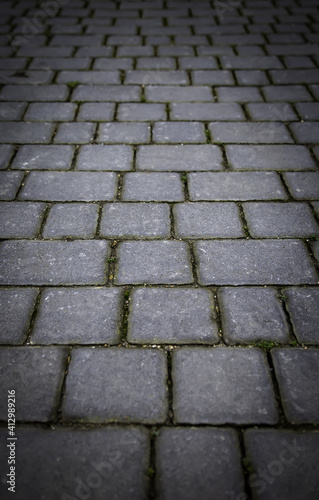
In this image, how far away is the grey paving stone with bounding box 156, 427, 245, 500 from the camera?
122 cm

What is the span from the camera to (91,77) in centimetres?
347

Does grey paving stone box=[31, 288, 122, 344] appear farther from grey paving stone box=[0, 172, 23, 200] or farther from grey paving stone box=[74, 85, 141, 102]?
grey paving stone box=[74, 85, 141, 102]

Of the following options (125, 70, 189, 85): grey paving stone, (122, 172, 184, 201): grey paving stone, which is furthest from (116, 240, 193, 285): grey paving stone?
(125, 70, 189, 85): grey paving stone

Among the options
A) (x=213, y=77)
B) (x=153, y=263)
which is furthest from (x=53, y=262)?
(x=213, y=77)

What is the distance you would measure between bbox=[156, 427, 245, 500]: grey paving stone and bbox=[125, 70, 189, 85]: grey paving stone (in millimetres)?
2998

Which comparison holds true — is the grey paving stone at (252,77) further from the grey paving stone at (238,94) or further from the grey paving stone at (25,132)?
the grey paving stone at (25,132)

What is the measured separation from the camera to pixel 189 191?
2.34 m

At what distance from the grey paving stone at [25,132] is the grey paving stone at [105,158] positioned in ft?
1.18

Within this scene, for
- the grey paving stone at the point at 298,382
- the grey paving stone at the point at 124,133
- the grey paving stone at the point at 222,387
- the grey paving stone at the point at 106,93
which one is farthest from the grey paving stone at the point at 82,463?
the grey paving stone at the point at 106,93

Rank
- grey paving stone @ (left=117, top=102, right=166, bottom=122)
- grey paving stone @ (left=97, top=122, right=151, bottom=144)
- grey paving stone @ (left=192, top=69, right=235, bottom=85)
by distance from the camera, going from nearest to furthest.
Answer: grey paving stone @ (left=97, top=122, right=151, bottom=144)
grey paving stone @ (left=117, top=102, right=166, bottom=122)
grey paving stone @ (left=192, top=69, right=235, bottom=85)

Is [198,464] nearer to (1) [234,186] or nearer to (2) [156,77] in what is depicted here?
(1) [234,186]

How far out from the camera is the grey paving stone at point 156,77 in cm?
339

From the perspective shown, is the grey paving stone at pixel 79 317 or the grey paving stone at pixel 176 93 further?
the grey paving stone at pixel 176 93

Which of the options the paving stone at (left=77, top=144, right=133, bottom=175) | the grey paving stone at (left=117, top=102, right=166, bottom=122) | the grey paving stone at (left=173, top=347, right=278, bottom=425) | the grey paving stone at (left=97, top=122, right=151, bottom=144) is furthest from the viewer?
the grey paving stone at (left=117, top=102, right=166, bottom=122)
